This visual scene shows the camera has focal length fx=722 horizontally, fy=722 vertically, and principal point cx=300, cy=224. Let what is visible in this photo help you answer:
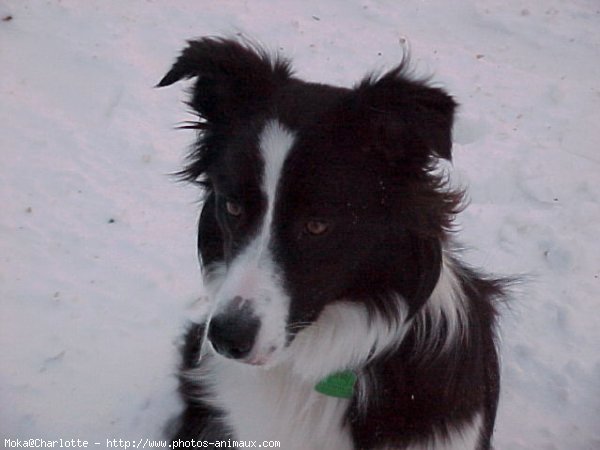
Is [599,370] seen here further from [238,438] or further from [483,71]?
[483,71]

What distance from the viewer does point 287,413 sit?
8.68ft

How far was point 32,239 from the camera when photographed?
14.0ft

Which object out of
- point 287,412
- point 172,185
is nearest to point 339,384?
point 287,412

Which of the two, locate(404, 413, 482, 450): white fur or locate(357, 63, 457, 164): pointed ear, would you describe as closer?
locate(357, 63, 457, 164): pointed ear

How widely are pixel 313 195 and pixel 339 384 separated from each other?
0.73m

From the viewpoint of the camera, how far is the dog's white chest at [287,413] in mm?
2611

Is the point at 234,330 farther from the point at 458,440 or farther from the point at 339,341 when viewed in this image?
the point at 458,440

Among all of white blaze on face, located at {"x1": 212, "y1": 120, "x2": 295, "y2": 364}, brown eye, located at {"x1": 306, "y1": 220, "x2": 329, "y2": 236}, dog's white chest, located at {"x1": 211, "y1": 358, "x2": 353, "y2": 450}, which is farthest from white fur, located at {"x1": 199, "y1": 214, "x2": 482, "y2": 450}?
brown eye, located at {"x1": 306, "y1": 220, "x2": 329, "y2": 236}

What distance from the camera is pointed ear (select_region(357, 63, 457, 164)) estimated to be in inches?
83.4

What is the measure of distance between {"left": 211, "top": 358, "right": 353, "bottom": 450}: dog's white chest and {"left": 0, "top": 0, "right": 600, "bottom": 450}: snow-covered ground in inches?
35.8

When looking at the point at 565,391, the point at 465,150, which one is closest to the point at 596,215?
the point at 465,150

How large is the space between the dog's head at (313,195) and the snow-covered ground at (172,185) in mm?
1474

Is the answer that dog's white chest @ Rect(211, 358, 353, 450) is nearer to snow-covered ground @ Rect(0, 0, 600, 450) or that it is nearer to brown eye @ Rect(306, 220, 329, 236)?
brown eye @ Rect(306, 220, 329, 236)

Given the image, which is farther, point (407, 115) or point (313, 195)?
point (313, 195)
